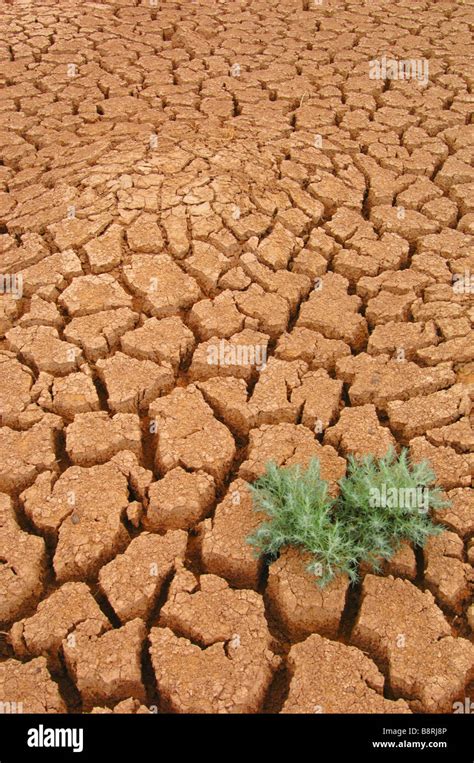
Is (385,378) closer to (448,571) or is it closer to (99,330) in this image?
(448,571)

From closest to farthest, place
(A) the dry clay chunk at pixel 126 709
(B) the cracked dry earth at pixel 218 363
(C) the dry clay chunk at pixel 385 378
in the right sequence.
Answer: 1. (A) the dry clay chunk at pixel 126 709
2. (B) the cracked dry earth at pixel 218 363
3. (C) the dry clay chunk at pixel 385 378

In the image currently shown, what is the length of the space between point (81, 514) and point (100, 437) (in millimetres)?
369

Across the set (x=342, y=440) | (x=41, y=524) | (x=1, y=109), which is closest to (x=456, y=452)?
(x=342, y=440)

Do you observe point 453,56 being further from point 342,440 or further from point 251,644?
point 251,644

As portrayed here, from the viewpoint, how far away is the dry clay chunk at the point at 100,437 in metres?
2.70

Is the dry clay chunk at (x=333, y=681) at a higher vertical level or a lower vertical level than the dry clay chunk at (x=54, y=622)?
lower

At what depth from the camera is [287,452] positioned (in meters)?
2.70

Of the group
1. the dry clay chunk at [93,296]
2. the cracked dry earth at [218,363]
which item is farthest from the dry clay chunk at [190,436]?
the dry clay chunk at [93,296]

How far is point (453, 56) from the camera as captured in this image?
5699mm

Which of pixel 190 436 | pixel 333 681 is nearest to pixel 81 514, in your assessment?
pixel 190 436

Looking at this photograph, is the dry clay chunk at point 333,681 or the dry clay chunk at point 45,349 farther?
Answer: the dry clay chunk at point 45,349

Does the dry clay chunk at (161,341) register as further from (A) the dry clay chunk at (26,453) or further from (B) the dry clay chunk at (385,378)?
(B) the dry clay chunk at (385,378)

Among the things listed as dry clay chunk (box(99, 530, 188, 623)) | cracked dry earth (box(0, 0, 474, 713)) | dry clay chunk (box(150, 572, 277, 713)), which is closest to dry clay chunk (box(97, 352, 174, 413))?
cracked dry earth (box(0, 0, 474, 713))

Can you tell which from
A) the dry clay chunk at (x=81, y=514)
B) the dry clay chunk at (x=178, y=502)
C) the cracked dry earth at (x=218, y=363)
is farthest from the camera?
the dry clay chunk at (x=178, y=502)
